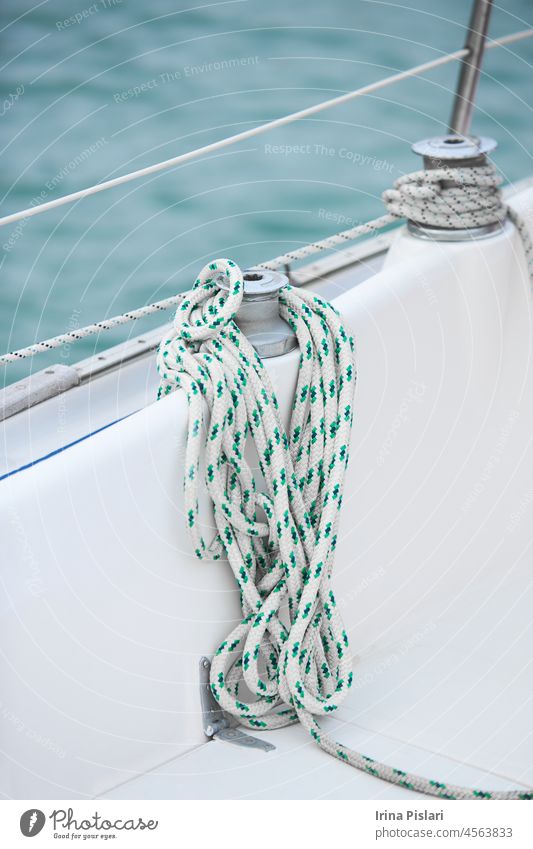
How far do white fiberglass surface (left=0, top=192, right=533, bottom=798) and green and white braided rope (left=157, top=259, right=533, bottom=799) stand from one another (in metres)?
0.03

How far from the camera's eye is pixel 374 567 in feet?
5.04

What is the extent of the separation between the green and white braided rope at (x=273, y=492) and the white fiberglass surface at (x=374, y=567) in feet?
0.10

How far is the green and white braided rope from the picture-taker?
4.05 feet

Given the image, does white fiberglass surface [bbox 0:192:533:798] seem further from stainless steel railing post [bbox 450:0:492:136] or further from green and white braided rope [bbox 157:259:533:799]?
stainless steel railing post [bbox 450:0:492:136]

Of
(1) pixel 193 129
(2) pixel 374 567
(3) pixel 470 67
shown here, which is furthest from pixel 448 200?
(1) pixel 193 129

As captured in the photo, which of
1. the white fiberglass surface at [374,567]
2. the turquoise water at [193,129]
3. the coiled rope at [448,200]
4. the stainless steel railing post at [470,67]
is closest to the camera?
the white fiberglass surface at [374,567]

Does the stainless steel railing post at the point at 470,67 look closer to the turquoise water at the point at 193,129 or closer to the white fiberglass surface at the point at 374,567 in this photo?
the white fiberglass surface at the point at 374,567

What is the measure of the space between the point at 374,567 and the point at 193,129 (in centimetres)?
447

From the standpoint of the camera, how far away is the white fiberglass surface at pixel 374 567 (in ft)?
3.73

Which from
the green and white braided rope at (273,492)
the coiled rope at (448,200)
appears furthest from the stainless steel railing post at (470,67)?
the green and white braided rope at (273,492)

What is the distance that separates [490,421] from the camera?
172 centimetres

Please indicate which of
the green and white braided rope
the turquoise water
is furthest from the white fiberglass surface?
the turquoise water
